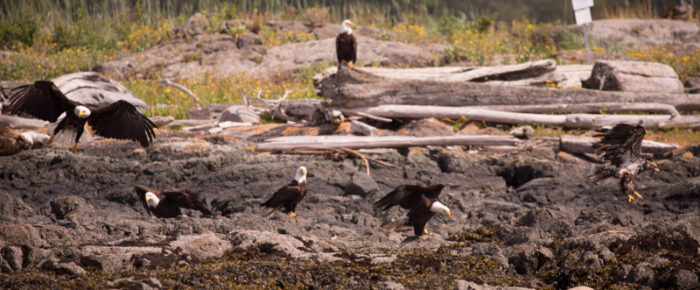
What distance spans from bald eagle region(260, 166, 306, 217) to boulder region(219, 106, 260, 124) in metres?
5.21

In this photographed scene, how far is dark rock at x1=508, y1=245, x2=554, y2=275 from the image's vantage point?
5.17 metres

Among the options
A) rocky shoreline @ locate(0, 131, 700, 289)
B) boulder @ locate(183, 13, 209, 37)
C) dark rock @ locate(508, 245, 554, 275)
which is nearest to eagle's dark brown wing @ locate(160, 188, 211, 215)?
rocky shoreline @ locate(0, 131, 700, 289)

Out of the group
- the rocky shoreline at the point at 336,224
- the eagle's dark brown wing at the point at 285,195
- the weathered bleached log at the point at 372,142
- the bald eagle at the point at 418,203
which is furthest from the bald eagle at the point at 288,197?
Result: the weathered bleached log at the point at 372,142

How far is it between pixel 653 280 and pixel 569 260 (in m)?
0.61

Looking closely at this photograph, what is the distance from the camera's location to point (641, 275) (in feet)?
15.5

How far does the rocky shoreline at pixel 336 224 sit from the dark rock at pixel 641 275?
0.4 inches

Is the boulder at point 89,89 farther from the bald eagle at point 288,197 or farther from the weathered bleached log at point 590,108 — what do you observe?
the weathered bleached log at point 590,108

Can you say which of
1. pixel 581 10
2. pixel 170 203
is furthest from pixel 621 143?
pixel 581 10

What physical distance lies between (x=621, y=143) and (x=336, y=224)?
3.21 metres

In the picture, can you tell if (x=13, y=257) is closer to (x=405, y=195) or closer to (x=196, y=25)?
(x=405, y=195)

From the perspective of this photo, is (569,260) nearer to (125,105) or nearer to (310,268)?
(310,268)

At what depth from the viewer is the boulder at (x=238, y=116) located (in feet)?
38.1

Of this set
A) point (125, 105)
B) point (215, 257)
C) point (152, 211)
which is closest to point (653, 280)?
point (215, 257)

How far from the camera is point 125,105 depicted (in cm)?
707
